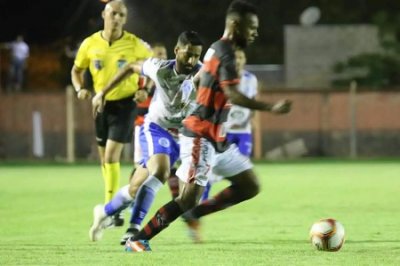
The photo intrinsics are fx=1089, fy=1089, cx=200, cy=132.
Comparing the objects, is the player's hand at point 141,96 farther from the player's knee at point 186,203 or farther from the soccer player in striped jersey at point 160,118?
the player's knee at point 186,203

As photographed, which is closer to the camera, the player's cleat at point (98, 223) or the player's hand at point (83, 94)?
the player's cleat at point (98, 223)

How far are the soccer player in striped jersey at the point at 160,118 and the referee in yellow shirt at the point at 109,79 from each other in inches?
46.0

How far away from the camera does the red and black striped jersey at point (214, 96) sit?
27.5ft

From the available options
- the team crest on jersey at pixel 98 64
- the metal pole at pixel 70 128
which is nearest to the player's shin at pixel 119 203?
the team crest on jersey at pixel 98 64

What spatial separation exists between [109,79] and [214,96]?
3262 mm

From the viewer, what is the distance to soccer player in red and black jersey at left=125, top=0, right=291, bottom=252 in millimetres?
8422

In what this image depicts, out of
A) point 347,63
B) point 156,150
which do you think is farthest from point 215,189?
point 347,63

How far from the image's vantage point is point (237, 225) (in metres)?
11.6

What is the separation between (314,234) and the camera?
903 cm

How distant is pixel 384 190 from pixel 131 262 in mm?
8993

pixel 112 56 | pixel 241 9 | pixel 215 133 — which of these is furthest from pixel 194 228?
pixel 112 56

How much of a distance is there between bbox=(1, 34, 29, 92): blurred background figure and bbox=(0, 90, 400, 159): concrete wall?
6.96 ft

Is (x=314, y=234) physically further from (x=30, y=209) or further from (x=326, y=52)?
(x=326, y=52)

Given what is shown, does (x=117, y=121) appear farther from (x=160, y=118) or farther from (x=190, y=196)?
(x=190, y=196)
